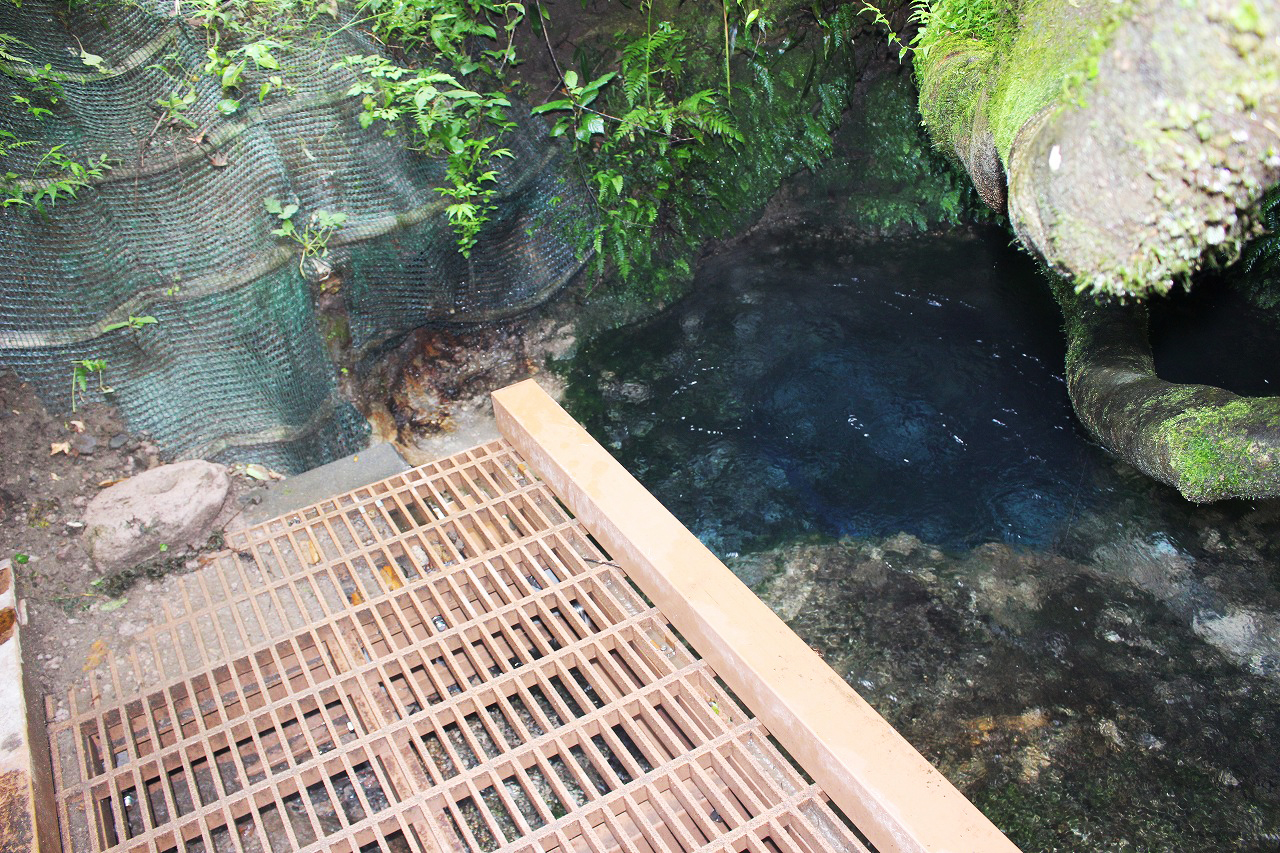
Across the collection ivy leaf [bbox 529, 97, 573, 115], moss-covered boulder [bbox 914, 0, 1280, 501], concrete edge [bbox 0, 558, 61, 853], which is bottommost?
concrete edge [bbox 0, 558, 61, 853]

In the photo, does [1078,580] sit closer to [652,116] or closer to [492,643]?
[492,643]

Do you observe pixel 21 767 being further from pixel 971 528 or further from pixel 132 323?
pixel 971 528

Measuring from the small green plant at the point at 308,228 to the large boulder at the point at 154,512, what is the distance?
4.61 feet

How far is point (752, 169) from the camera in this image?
6.77 m

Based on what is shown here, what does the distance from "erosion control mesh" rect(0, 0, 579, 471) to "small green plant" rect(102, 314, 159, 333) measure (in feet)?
0.09

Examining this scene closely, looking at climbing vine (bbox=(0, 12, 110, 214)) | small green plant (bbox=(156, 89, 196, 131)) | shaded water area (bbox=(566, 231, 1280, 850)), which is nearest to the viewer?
shaded water area (bbox=(566, 231, 1280, 850))

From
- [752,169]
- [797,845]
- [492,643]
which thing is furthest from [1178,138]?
[752,169]

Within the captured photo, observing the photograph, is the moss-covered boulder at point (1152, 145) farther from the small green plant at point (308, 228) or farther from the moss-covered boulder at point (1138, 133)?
the small green plant at point (308, 228)

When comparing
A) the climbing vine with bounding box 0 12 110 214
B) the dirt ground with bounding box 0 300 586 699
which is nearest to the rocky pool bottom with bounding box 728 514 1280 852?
the dirt ground with bounding box 0 300 586 699

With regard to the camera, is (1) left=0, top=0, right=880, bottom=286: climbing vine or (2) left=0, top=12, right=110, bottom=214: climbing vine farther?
(1) left=0, top=0, right=880, bottom=286: climbing vine

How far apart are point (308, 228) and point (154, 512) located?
1.86 meters

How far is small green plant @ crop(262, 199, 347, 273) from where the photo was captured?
481 centimetres

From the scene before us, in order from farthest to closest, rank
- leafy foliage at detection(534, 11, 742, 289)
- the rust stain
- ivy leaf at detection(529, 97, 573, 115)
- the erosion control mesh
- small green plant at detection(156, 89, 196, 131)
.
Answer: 1. leafy foliage at detection(534, 11, 742, 289)
2. ivy leaf at detection(529, 97, 573, 115)
3. small green plant at detection(156, 89, 196, 131)
4. the erosion control mesh
5. the rust stain

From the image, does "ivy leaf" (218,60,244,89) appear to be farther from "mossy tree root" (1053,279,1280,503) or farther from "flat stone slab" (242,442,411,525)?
"mossy tree root" (1053,279,1280,503)
